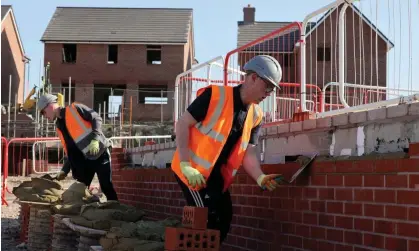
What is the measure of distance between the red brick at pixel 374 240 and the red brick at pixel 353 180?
30 cm

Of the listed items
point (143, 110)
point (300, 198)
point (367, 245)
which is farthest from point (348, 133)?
point (143, 110)

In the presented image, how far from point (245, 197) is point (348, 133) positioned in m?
1.26

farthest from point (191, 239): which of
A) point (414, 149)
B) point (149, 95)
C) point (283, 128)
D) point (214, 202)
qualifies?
point (149, 95)

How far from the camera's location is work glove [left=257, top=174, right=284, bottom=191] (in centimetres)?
430

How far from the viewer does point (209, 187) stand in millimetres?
4348

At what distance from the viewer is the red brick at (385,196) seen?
3.39 meters

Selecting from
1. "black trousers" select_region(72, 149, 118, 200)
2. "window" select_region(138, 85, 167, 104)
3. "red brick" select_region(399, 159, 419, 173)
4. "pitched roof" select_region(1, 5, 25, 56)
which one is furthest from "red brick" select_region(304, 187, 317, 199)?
"pitched roof" select_region(1, 5, 25, 56)

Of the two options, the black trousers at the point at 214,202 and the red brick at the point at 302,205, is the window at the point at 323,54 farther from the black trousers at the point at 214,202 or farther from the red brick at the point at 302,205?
the black trousers at the point at 214,202

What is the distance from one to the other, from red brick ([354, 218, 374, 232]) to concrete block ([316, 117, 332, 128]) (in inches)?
35.2

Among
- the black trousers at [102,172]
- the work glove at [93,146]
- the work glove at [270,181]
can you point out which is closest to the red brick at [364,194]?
the work glove at [270,181]

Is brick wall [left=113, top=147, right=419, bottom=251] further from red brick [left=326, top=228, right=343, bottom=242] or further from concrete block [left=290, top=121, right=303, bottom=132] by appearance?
concrete block [left=290, top=121, right=303, bottom=132]

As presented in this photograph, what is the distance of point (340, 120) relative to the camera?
433 cm

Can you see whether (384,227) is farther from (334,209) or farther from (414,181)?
(334,209)

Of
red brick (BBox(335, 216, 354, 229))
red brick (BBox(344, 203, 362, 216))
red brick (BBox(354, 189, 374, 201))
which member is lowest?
red brick (BBox(335, 216, 354, 229))
